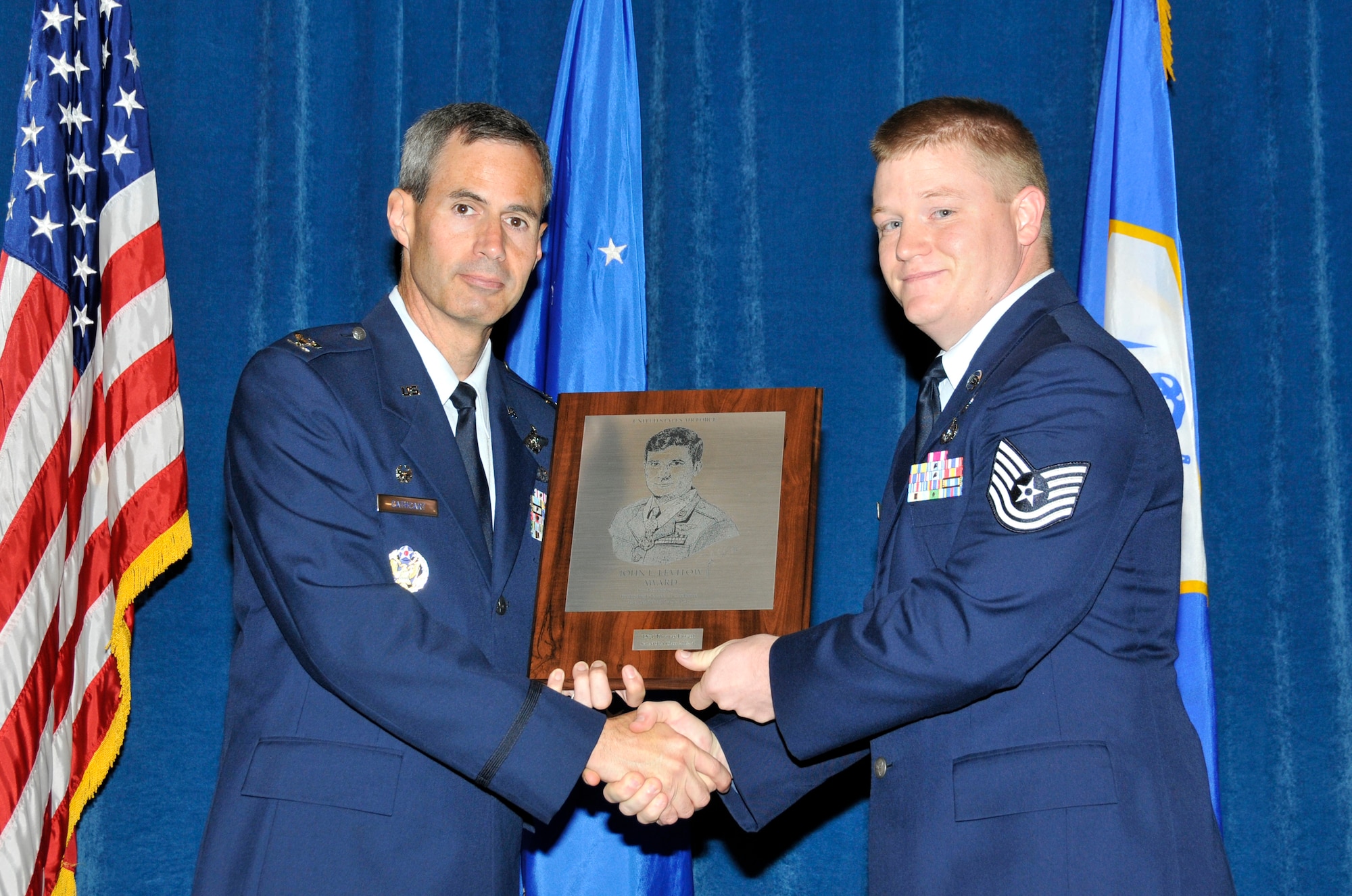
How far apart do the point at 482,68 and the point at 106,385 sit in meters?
1.79

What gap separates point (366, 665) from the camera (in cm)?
261

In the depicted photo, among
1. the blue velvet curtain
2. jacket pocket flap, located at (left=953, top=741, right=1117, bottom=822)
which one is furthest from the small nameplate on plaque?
the blue velvet curtain

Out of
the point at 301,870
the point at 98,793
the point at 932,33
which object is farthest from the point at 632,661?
the point at 932,33

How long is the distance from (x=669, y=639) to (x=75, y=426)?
82.8 inches

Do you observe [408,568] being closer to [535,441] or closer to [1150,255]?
[535,441]

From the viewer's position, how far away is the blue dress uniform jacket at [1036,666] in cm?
229

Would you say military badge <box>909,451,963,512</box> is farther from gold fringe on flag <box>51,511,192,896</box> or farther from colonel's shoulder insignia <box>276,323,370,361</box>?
gold fringe on flag <box>51,511,192,896</box>

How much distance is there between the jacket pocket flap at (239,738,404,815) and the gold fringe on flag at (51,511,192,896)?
5.46 feet

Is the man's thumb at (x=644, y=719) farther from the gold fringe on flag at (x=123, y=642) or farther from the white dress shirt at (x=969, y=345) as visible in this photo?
the gold fringe on flag at (x=123, y=642)

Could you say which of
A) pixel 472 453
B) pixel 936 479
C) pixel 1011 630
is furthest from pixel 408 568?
pixel 1011 630

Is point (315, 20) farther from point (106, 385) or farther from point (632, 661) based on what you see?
point (632, 661)

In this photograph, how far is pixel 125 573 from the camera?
158 inches

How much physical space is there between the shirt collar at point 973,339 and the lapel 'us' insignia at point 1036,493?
39cm

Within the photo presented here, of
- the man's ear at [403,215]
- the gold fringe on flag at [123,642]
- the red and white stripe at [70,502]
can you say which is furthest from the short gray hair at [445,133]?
the gold fringe on flag at [123,642]
